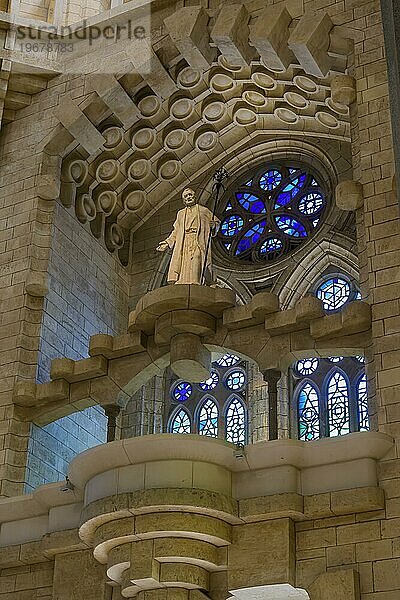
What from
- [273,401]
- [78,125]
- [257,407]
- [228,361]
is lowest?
[273,401]

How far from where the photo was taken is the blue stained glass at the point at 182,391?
1284 centimetres

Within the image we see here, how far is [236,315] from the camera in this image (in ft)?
34.0

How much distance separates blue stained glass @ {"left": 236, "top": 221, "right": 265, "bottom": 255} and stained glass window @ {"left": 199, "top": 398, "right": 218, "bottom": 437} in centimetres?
220

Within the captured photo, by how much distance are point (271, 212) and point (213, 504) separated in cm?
578

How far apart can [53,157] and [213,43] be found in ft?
8.18

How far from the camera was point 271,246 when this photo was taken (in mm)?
13273

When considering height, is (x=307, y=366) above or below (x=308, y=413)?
above

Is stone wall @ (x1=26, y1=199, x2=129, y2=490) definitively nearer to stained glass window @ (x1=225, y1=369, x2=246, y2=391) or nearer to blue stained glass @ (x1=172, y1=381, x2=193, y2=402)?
blue stained glass @ (x1=172, y1=381, x2=193, y2=402)

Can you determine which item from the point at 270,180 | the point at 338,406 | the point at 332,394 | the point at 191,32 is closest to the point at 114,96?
the point at 191,32

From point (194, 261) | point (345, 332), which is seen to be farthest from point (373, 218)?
point (194, 261)

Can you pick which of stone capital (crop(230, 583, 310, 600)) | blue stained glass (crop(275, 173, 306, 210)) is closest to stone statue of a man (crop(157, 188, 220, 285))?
blue stained glass (crop(275, 173, 306, 210))

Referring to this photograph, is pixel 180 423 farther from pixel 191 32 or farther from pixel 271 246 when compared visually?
pixel 191 32

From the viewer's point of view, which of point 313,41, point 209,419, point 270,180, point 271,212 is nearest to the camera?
point 313,41

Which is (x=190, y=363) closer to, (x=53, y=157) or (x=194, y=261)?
(x=194, y=261)
